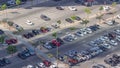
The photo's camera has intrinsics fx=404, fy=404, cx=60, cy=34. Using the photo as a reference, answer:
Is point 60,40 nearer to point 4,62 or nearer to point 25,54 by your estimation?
point 25,54

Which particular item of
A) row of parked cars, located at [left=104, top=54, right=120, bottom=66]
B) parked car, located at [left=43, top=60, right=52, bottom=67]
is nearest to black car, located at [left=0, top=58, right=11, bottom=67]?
parked car, located at [left=43, top=60, right=52, bottom=67]

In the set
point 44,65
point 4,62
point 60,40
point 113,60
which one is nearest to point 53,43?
point 60,40

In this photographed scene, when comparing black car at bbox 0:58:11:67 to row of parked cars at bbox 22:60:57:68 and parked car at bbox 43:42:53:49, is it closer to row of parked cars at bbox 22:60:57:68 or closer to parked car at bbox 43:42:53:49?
row of parked cars at bbox 22:60:57:68

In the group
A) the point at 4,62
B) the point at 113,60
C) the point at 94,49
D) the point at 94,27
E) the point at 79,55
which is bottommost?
the point at 113,60

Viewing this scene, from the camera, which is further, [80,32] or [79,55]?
[80,32]

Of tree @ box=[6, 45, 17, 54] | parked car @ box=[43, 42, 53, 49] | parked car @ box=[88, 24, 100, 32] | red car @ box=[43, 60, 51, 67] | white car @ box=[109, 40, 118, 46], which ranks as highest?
tree @ box=[6, 45, 17, 54]

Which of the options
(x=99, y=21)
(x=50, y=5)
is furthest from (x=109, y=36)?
(x=50, y=5)

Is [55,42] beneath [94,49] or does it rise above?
above

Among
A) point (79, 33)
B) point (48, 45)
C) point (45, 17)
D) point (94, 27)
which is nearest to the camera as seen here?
point (48, 45)

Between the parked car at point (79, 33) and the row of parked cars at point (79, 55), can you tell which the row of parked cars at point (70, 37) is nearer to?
the parked car at point (79, 33)
